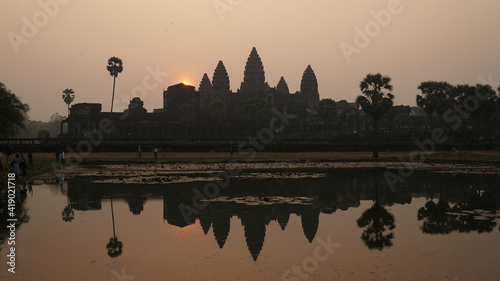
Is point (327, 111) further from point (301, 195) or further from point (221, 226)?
point (221, 226)

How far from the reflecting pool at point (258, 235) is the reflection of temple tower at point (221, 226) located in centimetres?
3

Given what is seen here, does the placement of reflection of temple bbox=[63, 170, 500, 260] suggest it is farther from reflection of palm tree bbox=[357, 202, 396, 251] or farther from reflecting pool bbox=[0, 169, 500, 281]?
reflection of palm tree bbox=[357, 202, 396, 251]

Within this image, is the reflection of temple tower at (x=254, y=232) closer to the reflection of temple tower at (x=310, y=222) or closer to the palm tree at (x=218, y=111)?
the reflection of temple tower at (x=310, y=222)

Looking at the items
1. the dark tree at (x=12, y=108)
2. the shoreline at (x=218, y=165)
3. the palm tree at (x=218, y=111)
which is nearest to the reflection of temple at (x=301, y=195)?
the shoreline at (x=218, y=165)

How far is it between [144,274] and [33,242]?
16.3 ft

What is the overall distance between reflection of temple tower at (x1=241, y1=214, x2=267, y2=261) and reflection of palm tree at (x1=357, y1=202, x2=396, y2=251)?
3066mm

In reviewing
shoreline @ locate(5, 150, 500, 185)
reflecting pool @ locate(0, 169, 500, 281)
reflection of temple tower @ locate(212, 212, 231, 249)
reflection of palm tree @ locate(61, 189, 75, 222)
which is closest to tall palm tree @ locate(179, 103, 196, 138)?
shoreline @ locate(5, 150, 500, 185)

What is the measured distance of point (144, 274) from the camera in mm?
11477

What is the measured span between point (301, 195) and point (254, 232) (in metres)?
9.61

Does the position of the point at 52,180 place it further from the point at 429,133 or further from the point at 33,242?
the point at 429,133

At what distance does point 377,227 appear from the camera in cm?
1719

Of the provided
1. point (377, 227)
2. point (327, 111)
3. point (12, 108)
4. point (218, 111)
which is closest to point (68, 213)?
point (377, 227)

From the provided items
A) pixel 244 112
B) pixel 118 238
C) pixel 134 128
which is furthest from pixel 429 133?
pixel 118 238

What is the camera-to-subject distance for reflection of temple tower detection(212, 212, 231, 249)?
1530 cm
